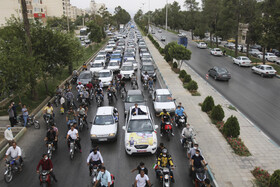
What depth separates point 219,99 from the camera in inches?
781

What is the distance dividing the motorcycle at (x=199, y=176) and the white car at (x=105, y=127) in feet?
16.8

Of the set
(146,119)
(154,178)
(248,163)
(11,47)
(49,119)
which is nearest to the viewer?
(154,178)

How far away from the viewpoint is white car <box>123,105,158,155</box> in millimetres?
10703

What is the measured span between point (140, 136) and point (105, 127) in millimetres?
2460

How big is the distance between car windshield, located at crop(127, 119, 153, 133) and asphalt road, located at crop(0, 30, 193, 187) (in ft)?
4.16

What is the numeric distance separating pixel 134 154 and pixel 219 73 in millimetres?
18585

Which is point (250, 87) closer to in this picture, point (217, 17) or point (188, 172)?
point (188, 172)

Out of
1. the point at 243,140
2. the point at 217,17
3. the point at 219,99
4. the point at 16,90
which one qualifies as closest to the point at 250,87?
the point at 219,99

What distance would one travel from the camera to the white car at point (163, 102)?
15742 mm

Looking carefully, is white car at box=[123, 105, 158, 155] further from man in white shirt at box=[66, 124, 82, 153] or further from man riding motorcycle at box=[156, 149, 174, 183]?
man in white shirt at box=[66, 124, 82, 153]

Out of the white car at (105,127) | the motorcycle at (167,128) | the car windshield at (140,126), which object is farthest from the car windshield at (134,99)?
the car windshield at (140,126)

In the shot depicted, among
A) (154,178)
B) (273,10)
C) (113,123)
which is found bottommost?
(154,178)

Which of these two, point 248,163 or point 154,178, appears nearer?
point 154,178

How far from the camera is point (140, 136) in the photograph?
11.0m
